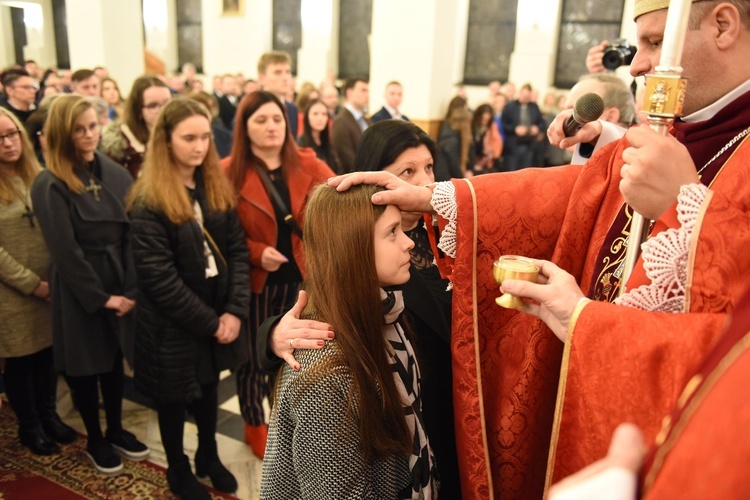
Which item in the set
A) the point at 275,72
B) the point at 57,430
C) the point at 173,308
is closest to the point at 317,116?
the point at 275,72

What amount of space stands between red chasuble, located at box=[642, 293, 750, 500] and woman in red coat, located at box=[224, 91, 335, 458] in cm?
248

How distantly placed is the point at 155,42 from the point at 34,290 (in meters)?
14.7

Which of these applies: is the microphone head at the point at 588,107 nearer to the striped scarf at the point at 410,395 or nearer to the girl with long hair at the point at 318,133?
the striped scarf at the point at 410,395

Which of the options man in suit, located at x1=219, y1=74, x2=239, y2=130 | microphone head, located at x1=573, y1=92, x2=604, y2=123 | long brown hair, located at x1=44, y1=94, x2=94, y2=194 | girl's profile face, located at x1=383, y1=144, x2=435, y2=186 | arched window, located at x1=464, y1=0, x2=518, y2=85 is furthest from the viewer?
arched window, located at x1=464, y1=0, x2=518, y2=85

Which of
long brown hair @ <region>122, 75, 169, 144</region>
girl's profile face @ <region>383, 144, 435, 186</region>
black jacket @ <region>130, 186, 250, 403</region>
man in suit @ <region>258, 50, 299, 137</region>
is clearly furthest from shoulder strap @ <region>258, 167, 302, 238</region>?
man in suit @ <region>258, 50, 299, 137</region>

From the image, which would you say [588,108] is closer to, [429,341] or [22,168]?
[429,341]

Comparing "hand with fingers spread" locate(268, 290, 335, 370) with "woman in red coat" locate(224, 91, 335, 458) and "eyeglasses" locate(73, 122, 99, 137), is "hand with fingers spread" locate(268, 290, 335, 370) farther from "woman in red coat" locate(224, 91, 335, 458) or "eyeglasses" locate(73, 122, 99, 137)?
"eyeglasses" locate(73, 122, 99, 137)

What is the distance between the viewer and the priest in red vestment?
3.45 ft

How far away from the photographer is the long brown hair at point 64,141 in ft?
9.31

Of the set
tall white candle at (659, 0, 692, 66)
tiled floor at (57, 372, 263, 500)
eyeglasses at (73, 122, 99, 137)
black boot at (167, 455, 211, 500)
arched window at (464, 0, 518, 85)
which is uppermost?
arched window at (464, 0, 518, 85)

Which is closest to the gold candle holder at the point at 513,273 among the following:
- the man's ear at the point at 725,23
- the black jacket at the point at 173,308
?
the man's ear at the point at 725,23

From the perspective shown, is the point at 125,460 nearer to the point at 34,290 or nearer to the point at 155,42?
the point at 34,290

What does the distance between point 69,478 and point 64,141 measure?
1.57 metres

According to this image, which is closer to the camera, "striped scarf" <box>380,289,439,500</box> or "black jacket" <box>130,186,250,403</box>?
"striped scarf" <box>380,289,439,500</box>
